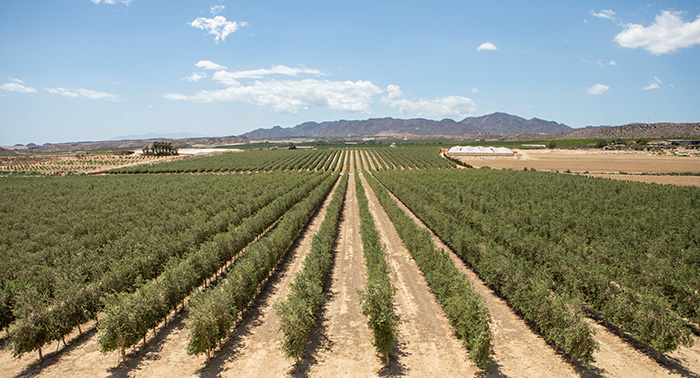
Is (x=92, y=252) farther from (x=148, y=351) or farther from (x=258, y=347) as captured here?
(x=258, y=347)

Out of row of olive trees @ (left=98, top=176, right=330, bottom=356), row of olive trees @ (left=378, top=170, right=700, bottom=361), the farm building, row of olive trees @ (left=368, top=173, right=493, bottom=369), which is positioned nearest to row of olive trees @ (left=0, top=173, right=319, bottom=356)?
row of olive trees @ (left=98, top=176, right=330, bottom=356)

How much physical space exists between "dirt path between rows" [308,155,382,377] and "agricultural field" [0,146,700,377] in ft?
0.24

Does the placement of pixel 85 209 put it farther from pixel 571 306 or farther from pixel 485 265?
pixel 571 306

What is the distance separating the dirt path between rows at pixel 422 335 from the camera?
40.2 feet

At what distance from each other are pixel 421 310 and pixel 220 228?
17.8 metres

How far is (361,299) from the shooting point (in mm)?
13523

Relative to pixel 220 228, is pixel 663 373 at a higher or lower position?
lower

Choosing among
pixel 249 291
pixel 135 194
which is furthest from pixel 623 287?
pixel 135 194

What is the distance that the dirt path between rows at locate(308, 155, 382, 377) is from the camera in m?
12.4

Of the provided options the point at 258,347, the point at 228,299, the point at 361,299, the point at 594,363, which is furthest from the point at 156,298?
the point at 594,363

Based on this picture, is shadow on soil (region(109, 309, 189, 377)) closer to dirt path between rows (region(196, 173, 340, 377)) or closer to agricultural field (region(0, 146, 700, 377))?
agricultural field (region(0, 146, 700, 377))

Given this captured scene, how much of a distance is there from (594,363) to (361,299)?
27.6 ft

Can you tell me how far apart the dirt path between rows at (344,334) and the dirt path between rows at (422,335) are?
1.26 meters

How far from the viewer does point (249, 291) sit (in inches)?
632
